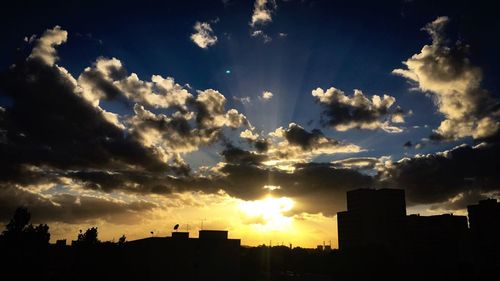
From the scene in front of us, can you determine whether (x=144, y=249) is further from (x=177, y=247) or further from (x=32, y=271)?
(x=32, y=271)

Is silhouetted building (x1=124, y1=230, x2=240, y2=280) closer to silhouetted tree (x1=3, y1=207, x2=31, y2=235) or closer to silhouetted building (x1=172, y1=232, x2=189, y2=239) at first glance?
silhouetted building (x1=172, y1=232, x2=189, y2=239)

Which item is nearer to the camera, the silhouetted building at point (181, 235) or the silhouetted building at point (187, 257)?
the silhouetted building at point (187, 257)

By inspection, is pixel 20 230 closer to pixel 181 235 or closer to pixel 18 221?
pixel 18 221

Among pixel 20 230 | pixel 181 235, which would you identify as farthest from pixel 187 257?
pixel 20 230

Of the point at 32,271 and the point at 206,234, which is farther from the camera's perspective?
the point at 206,234

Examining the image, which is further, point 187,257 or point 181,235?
point 181,235

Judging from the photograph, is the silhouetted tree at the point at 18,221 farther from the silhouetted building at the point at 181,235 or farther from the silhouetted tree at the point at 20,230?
the silhouetted building at the point at 181,235

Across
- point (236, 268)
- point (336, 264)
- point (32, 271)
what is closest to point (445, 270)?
point (336, 264)

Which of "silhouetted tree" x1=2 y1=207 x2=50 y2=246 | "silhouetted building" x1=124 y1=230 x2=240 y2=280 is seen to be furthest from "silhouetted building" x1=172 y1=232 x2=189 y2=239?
"silhouetted tree" x1=2 y1=207 x2=50 y2=246

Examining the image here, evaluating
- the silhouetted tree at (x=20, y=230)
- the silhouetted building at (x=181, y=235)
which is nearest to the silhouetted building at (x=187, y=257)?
the silhouetted building at (x=181, y=235)

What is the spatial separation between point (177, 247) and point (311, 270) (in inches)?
2942

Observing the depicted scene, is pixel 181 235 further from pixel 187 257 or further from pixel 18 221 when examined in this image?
pixel 18 221

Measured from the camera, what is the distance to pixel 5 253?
296ft

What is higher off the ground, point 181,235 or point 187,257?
point 181,235
